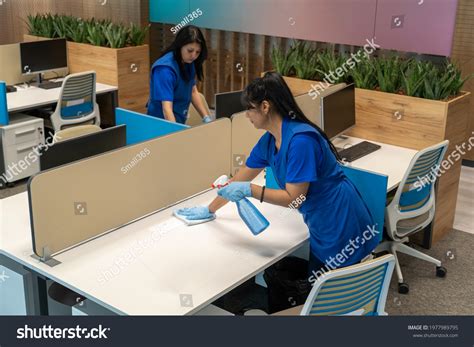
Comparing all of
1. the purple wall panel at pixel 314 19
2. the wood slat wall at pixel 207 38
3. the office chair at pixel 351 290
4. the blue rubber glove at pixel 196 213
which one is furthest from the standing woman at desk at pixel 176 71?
the wood slat wall at pixel 207 38

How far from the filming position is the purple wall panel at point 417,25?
543cm

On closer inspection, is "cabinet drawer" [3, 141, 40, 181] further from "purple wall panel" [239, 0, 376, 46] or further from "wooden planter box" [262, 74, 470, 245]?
"purple wall panel" [239, 0, 376, 46]

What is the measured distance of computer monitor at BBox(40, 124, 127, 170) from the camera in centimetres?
290

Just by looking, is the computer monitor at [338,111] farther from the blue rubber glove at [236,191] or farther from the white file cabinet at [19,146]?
the white file cabinet at [19,146]

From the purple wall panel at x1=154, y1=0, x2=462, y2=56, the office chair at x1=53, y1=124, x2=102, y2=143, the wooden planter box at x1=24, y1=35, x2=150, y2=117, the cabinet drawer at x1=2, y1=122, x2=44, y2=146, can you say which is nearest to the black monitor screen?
the wooden planter box at x1=24, y1=35, x2=150, y2=117

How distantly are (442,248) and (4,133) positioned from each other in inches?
138

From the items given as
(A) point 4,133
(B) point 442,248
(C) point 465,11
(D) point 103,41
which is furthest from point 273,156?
(D) point 103,41

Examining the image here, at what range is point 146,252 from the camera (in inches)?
110

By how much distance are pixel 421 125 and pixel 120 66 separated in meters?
3.15

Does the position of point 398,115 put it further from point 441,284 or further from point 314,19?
point 314,19

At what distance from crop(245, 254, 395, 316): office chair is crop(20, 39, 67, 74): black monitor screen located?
4541 mm

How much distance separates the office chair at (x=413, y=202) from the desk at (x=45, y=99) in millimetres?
3207

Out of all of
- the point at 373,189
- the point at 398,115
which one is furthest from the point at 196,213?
the point at 398,115

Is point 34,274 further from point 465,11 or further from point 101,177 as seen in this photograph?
point 465,11
